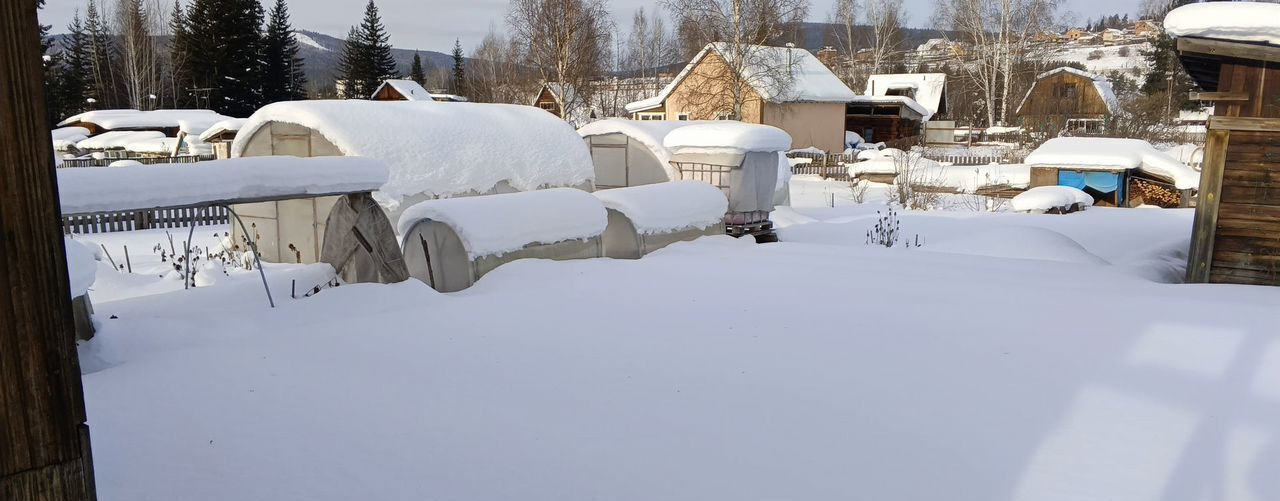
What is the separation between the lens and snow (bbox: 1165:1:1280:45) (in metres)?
7.69

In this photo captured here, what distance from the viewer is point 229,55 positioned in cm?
4309

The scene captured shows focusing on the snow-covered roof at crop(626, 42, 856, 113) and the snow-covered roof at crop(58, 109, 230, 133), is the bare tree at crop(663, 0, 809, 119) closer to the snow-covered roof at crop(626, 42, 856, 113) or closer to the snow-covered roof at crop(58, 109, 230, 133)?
the snow-covered roof at crop(626, 42, 856, 113)

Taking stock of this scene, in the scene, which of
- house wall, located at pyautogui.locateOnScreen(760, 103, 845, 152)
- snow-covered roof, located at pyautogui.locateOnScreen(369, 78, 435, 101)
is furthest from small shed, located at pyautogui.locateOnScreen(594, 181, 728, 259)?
snow-covered roof, located at pyautogui.locateOnScreen(369, 78, 435, 101)

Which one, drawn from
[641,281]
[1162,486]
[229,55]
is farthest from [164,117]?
[1162,486]

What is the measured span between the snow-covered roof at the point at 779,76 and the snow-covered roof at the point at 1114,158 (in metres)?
13.3

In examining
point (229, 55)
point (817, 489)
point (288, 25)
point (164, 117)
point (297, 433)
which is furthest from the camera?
point (288, 25)

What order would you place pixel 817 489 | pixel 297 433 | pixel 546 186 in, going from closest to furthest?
pixel 817 489 < pixel 297 433 < pixel 546 186

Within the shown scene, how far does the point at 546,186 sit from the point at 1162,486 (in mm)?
13116

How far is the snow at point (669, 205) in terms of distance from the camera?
10.3 m

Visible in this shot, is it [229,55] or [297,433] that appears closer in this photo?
[297,433]

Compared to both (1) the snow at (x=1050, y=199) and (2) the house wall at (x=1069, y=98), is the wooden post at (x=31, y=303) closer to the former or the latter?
(1) the snow at (x=1050, y=199)

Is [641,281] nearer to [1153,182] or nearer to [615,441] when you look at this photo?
[615,441]

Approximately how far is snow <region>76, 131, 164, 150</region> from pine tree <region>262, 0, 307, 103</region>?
8.01 metres

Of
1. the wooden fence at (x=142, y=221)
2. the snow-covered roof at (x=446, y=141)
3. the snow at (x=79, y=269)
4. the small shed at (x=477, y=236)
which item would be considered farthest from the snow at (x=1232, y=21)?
the wooden fence at (x=142, y=221)
